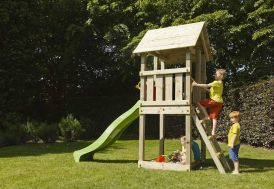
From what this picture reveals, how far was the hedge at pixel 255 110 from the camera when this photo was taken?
1346cm

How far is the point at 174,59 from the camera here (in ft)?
37.0

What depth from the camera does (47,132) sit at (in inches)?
669

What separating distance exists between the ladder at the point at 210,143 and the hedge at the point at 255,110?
14.9 ft

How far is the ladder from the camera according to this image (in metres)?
8.93

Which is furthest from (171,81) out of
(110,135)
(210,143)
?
(110,135)

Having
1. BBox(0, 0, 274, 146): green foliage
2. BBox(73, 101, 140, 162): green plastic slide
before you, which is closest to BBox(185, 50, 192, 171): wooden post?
BBox(73, 101, 140, 162): green plastic slide

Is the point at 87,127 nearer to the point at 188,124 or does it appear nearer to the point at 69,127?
the point at 69,127

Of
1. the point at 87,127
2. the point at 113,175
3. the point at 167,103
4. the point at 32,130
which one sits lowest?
the point at 87,127

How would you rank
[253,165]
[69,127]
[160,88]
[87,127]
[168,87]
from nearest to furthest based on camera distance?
[168,87]
[160,88]
[253,165]
[69,127]
[87,127]

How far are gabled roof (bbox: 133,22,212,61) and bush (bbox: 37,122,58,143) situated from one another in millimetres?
8007

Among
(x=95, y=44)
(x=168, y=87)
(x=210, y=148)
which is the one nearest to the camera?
(x=210, y=148)

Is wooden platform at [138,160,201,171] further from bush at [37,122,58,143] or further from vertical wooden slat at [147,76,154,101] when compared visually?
bush at [37,122,58,143]

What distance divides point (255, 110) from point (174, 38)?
18.6 feet

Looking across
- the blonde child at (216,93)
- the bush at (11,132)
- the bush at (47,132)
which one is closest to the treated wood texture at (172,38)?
the blonde child at (216,93)
